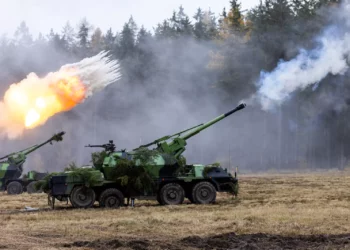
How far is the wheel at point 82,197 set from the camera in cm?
2344

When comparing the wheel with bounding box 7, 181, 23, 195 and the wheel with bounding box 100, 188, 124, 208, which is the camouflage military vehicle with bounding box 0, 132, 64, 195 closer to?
the wheel with bounding box 7, 181, 23, 195

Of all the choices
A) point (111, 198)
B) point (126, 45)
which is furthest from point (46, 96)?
point (126, 45)

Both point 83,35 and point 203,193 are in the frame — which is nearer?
point 203,193

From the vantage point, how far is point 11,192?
35219 mm

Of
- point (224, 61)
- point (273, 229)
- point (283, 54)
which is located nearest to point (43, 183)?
point (273, 229)

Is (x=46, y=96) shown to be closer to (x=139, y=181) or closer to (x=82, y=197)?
(x=82, y=197)

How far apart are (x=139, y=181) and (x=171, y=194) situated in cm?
148

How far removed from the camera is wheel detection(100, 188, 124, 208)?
23.6 metres

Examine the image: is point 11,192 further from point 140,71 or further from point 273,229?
point 140,71

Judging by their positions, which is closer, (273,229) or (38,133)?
(273,229)

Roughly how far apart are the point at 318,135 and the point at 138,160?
3654 centimetres

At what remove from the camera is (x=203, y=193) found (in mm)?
24453

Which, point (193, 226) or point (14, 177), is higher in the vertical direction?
point (14, 177)

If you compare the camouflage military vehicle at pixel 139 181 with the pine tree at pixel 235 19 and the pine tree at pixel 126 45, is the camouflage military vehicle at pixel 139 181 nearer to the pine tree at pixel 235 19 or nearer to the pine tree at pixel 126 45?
the pine tree at pixel 235 19
